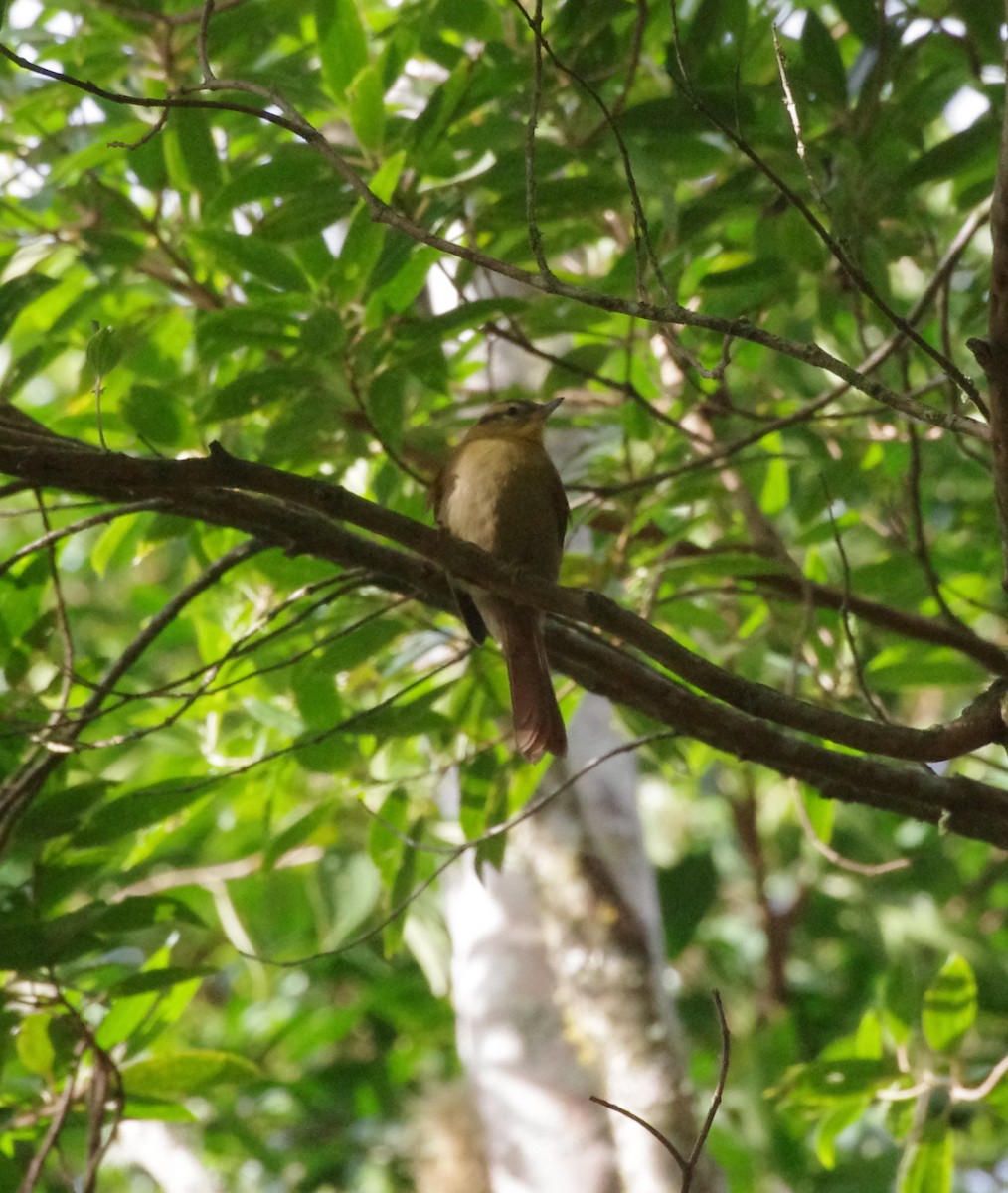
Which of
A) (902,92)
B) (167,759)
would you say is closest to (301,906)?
(167,759)

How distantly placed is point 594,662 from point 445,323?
69 centimetres

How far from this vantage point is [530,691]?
A: 2832 mm

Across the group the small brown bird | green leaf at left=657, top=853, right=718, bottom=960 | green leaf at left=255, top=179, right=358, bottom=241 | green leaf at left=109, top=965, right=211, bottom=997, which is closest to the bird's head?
the small brown bird

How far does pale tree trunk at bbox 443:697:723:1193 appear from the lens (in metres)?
3.76

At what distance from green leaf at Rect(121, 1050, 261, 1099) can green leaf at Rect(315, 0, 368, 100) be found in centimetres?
189

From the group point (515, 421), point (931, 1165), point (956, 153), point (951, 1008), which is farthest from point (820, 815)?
point (956, 153)

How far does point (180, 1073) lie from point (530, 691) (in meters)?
1.02

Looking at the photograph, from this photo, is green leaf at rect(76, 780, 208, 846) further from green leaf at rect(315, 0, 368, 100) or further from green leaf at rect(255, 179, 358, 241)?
green leaf at rect(315, 0, 368, 100)

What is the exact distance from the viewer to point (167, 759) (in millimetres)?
Answer: 3664

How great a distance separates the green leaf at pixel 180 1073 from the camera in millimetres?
2896

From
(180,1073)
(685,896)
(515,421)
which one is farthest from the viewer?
(685,896)

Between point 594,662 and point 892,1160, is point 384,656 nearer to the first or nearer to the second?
point 594,662

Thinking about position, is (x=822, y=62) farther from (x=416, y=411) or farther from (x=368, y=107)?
(x=416, y=411)

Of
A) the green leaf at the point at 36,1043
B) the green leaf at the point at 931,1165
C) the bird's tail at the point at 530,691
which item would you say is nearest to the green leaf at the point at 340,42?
the bird's tail at the point at 530,691
